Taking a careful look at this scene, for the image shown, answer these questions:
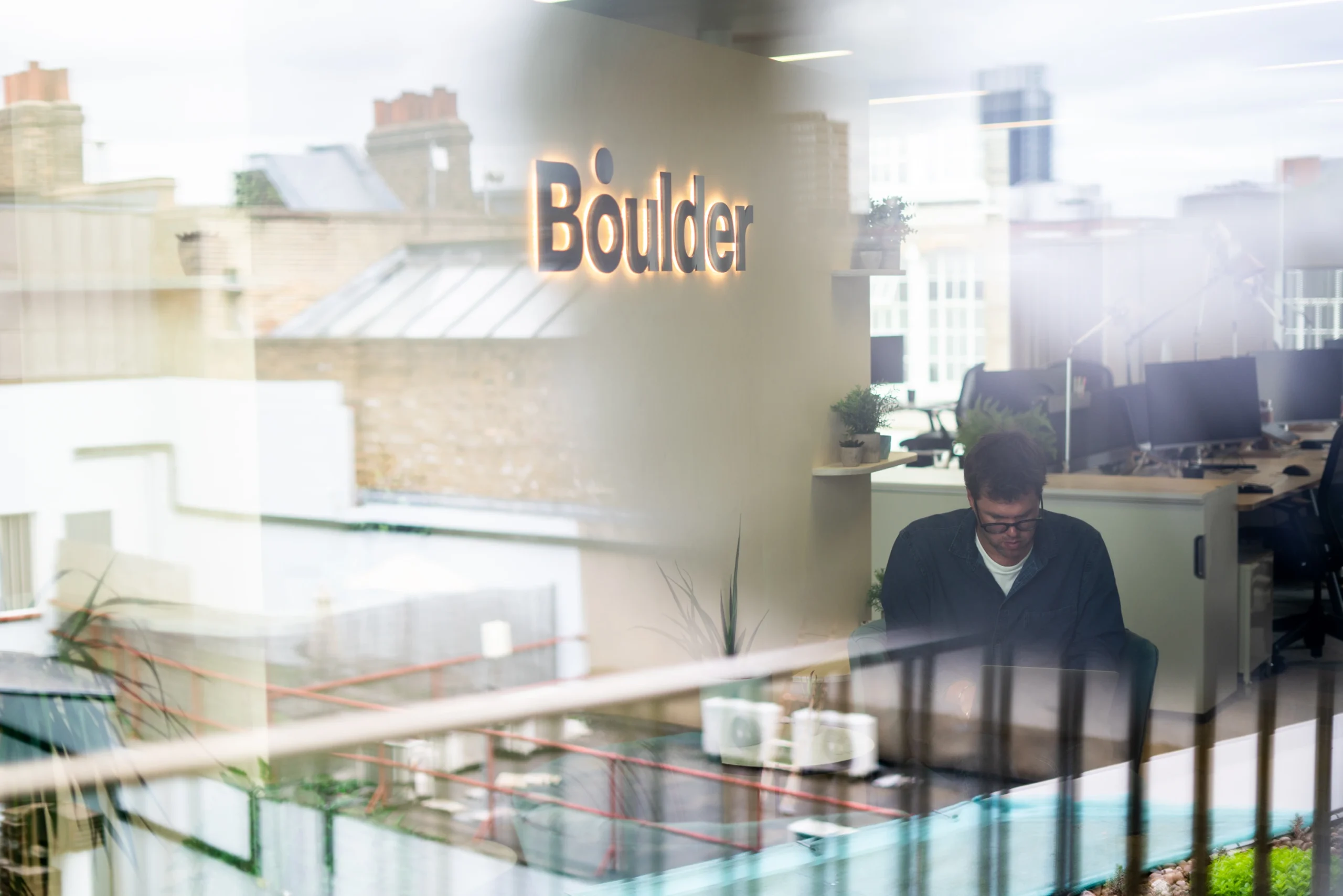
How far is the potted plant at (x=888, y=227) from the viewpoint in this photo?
6074 millimetres

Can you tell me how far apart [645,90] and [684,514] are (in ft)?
5.67

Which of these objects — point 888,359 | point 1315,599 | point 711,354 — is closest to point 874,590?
point 711,354

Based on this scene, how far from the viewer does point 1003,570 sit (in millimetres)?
2729

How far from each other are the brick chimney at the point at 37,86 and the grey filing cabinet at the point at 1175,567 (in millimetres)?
3133

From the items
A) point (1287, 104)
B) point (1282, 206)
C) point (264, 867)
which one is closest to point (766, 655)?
point (264, 867)

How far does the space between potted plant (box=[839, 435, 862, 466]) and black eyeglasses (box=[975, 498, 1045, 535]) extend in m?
3.23

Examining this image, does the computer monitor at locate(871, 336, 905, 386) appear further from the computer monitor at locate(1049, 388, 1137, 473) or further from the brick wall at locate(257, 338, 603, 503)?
the brick wall at locate(257, 338, 603, 503)

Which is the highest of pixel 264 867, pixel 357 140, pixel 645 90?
pixel 645 90

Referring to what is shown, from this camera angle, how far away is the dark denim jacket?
2607 millimetres

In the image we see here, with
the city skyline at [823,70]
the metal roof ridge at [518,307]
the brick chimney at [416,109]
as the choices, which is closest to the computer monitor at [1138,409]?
the city skyline at [823,70]

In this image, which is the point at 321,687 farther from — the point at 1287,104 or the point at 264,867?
the point at 1287,104

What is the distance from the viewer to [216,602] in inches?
135

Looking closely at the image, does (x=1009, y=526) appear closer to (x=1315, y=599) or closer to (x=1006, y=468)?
(x=1006, y=468)

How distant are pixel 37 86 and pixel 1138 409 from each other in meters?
4.71
